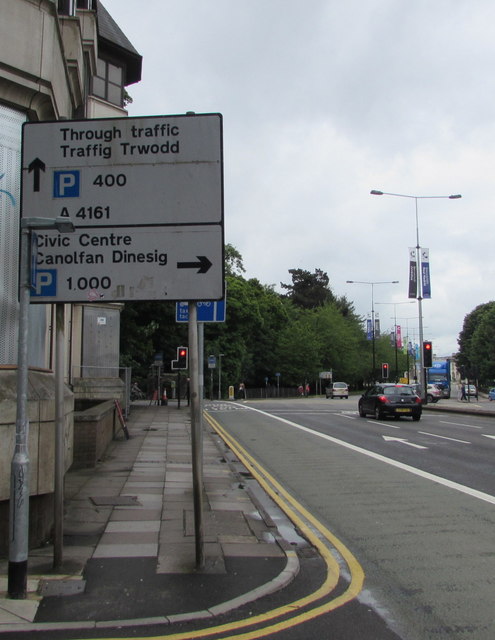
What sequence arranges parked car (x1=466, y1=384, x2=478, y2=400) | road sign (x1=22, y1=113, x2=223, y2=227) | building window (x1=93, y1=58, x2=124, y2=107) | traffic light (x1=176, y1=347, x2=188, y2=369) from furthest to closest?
parked car (x1=466, y1=384, x2=478, y2=400)
traffic light (x1=176, y1=347, x2=188, y2=369)
building window (x1=93, y1=58, x2=124, y2=107)
road sign (x1=22, y1=113, x2=223, y2=227)

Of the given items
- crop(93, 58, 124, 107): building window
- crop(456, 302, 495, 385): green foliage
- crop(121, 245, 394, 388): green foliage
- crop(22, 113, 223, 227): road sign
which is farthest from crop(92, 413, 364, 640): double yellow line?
crop(456, 302, 495, 385): green foliage

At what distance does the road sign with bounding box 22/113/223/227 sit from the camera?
5.39 metres

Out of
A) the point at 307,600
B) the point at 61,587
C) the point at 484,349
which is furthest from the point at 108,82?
the point at 484,349

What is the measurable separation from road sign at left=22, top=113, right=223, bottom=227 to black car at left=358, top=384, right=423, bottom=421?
19253 mm

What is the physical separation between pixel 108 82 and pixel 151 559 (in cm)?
1979

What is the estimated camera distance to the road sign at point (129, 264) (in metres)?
5.27

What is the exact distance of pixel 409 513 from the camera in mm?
7418

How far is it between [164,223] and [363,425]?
1724 cm

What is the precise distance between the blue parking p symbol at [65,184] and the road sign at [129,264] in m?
Result: 0.37

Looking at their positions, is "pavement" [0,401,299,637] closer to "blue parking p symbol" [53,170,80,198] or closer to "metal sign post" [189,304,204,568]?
"metal sign post" [189,304,204,568]

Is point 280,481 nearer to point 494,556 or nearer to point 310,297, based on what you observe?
point 494,556

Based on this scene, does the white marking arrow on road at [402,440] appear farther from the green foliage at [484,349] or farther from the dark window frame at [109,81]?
the green foliage at [484,349]

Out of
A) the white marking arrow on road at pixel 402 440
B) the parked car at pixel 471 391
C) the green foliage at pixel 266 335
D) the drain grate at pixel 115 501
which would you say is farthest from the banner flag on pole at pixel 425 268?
the drain grate at pixel 115 501

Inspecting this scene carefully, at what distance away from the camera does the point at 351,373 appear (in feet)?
269
